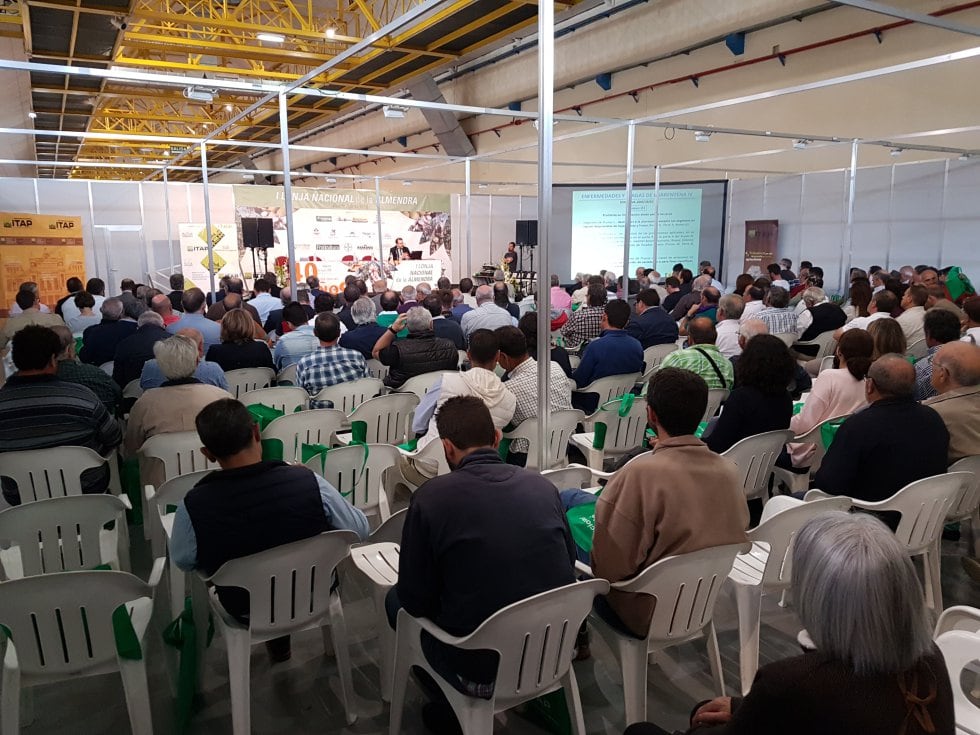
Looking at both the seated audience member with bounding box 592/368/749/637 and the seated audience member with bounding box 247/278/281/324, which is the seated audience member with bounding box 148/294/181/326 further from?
the seated audience member with bounding box 592/368/749/637

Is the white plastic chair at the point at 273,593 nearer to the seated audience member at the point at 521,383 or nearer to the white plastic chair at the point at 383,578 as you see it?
the white plastic chair at the point at 383,578

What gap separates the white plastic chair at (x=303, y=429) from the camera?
3.68 m

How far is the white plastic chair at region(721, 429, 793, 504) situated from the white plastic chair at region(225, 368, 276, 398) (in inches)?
131

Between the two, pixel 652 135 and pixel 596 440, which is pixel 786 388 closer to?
pixel 596 440

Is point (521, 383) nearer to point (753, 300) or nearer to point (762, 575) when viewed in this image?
point (762, 575)

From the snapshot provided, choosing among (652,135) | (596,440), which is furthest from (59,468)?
(652,135)

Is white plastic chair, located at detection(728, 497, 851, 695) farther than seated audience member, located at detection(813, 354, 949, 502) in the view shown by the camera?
No

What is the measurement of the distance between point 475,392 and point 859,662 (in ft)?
8.38

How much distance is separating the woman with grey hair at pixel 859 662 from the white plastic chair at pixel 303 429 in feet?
9.43

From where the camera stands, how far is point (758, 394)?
345 centimetres

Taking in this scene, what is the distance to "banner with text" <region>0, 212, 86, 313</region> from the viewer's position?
1056 centimetres

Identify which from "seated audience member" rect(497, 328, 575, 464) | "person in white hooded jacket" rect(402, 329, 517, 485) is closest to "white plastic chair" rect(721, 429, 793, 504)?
"seated audience member" rect(497, 328, 575, 464)

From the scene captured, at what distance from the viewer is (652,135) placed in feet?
45.1

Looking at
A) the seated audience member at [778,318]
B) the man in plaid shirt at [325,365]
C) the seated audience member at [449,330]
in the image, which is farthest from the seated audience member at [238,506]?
the seated audience member at [778,318]
